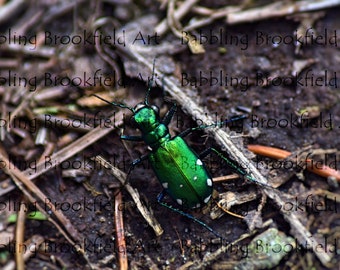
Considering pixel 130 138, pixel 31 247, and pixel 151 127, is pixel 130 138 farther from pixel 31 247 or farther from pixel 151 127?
pixel 31 247

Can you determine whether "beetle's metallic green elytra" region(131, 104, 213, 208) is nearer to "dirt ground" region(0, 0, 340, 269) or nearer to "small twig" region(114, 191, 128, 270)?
"dirt ground" region(0, 0, 340, 269)

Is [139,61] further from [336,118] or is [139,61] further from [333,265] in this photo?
[333,265]

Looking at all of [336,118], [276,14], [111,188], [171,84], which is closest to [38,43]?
[171,84]

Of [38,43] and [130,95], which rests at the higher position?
[38,43]

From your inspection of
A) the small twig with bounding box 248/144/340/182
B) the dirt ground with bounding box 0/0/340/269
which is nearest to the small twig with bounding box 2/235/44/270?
the dirt ground with bounding box 0/0/340/269

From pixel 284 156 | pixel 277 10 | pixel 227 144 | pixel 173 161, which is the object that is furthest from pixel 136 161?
pixel 277 10

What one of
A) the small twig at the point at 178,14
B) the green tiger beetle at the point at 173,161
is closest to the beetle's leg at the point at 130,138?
the green tiger beetle at the point at 173,161

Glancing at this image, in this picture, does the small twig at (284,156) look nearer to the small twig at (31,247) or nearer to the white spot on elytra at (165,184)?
the white spot on elytra at (165,184)
